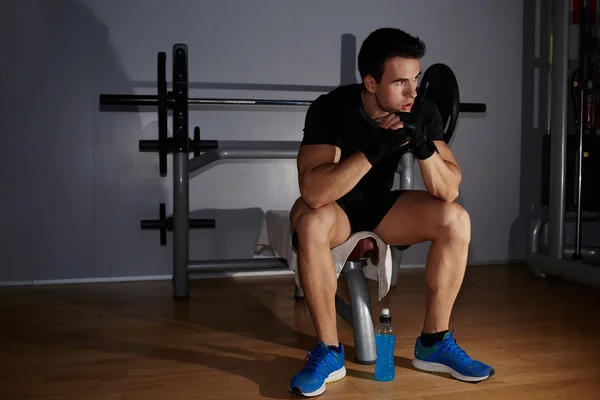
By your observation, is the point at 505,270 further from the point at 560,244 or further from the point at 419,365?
the point at 419,365

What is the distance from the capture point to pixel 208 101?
2889 mm

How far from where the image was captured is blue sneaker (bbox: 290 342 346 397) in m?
1.54

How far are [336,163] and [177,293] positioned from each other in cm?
142

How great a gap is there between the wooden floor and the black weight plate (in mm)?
744

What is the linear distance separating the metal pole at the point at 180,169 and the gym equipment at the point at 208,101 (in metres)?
0.04

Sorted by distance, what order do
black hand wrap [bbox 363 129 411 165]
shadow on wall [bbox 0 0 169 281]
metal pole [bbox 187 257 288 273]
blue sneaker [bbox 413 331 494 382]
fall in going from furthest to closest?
shadow on wall [bbox 0 0 169 281]
metal pole [bbox 187 257 288 273]
blue sneaker [bbox 413 331 494 382]
black hand wrap [bbox 363 129 411 165]

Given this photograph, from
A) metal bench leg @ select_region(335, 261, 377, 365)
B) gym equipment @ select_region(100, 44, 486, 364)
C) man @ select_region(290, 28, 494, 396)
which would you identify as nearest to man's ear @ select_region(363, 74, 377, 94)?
man @ select_region(290, 28, 494, 396)

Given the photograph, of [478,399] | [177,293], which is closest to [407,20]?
[177,293]

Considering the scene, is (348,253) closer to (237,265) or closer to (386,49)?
(386,49)

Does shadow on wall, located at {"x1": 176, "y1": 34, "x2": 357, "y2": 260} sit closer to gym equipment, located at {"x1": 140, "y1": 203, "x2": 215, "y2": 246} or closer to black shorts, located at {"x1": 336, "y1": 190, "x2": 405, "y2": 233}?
gym equipment, located at {"x1": 140, "y1": 203, "x2": 215, "y2": 246}

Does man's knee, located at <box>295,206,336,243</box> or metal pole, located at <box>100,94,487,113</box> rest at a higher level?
metal pole, located at <box>100,94,487,113</box>

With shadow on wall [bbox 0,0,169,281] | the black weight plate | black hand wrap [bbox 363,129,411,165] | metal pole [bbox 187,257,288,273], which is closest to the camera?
black hand wrap [bbox 363,129,411,165]

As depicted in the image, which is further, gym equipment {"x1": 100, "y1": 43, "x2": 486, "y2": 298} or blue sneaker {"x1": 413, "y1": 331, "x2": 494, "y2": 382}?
gym equipment {"x1": 100, "y1": 43, "x2": 486, "y2": 298}

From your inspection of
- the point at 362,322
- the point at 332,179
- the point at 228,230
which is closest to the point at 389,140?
the point at 332,179
